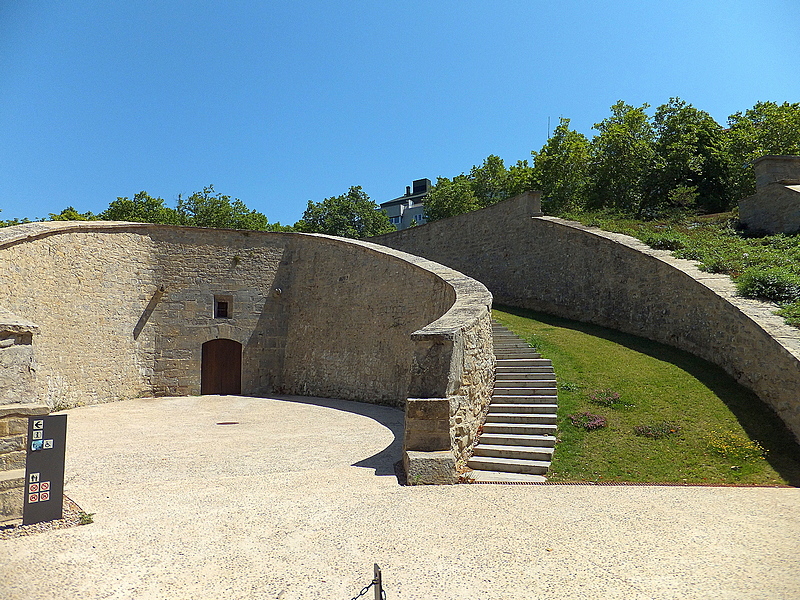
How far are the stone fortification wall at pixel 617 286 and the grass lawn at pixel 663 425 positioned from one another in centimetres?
41

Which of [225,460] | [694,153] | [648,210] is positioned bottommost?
[225,460]

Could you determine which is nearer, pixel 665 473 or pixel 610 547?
pixel 610 547

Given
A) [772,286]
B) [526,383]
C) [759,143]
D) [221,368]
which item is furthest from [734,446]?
[759,143]

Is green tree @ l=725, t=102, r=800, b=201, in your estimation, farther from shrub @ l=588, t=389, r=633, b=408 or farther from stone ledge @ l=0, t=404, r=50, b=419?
stone ledge @ l=0, t=404, r=50, b=419

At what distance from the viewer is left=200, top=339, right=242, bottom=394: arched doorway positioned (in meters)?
16.1

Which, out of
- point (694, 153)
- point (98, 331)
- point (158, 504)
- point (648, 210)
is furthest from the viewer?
point (694, 153)

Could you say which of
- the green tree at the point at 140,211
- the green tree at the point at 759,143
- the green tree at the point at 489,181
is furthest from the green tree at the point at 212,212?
the green tree at the point at 759,143

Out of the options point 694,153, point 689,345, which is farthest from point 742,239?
point 694,153

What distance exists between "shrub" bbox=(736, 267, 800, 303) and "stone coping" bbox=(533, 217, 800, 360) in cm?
19

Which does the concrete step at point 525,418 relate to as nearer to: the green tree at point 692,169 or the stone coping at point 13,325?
the stone coping at point 13,325

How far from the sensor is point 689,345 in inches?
428

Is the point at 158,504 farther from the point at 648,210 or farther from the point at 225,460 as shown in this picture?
the point at 648,210

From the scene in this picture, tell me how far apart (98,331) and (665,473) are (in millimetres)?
12855

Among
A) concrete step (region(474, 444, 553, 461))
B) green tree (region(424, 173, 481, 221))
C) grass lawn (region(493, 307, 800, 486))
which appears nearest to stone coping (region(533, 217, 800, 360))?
grass lawn (region(493, 307, 800, 486))
